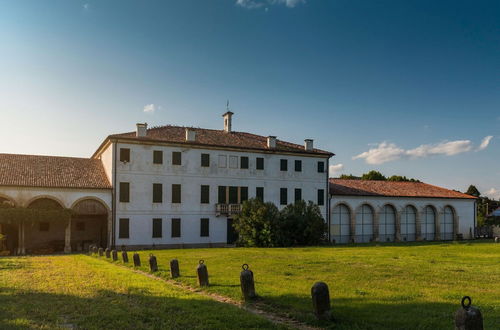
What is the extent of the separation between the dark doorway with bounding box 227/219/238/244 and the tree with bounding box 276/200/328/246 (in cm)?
460

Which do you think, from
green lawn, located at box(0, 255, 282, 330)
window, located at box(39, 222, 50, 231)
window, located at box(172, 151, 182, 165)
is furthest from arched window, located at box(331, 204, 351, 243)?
green lawn, located at box(0, 255, 282, 330)

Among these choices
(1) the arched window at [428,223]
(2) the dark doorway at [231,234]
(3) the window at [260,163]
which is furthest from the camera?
(1) the arched window at [428,223]

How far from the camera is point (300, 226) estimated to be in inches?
1321

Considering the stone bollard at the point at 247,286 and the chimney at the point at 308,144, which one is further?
the chimney at the point at 308,144

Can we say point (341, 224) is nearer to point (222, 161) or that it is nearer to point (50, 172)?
point (222, 161)

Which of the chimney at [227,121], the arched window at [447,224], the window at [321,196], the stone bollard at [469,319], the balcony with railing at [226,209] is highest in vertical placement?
the chimney at [227,121]

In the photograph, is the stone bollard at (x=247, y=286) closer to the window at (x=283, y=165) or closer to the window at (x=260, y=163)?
the window at (x=260, y=163)

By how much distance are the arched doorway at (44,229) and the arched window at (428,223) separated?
34730 mm

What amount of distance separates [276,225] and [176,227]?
772 cm

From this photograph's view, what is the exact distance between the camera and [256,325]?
859cm

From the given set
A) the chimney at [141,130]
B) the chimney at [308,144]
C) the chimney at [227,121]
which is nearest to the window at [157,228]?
the chimney at [141,130]

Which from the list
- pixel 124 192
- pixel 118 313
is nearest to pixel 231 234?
pixel 124 192

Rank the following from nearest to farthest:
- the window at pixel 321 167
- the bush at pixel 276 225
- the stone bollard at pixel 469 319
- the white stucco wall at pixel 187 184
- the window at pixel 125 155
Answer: the stone bollard at pixel 469 319, the bush at pixel 276 225, the window at pixel 125 155, the white stucco wall at pixel 187 184, the window at pixel 321 167

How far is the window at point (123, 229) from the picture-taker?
32406mm
